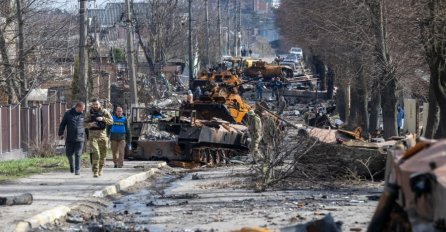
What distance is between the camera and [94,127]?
23.1m

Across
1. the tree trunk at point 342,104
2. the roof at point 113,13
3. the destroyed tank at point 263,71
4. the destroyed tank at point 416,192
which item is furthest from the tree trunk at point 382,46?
the destroyed tank at point 263,71

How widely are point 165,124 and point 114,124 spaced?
21.1 feet

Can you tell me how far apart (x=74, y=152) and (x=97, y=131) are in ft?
2.30

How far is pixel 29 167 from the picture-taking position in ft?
84.8

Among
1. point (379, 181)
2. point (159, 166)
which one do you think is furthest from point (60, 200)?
point (159, 166)

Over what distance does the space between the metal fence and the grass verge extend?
157 inches

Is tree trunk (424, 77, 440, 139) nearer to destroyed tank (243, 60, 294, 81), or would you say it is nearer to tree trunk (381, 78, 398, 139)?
tree trunk (381, 78, 398, 139)

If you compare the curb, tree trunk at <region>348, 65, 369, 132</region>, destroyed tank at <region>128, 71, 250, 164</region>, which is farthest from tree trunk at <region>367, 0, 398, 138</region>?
the curb

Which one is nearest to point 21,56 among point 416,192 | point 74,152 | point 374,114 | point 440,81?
point 74,152

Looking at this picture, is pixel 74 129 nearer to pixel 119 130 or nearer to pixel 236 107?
pixel 119 130

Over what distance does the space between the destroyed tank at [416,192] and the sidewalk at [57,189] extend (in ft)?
19.6

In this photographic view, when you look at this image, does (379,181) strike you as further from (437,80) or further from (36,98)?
(36,98)

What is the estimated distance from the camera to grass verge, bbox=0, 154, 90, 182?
23.2 meters

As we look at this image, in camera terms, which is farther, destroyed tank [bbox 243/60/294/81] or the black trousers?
destroyed tank [bbox 243/60/294/81]
